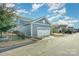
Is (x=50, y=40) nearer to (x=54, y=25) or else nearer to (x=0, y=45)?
(x=54, y=25)

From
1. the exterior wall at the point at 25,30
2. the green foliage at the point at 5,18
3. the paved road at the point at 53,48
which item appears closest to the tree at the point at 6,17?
the green foliage at the point at 5,18

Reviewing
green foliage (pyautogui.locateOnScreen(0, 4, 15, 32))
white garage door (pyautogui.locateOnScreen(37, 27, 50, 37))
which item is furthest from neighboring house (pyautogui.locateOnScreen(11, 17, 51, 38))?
green foliage (pyautogui.locateOnScreen(0, 4, 15, 32))

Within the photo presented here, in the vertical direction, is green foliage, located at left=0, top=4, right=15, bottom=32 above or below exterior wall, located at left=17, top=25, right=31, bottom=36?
above

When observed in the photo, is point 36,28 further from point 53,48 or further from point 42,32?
point 53,48

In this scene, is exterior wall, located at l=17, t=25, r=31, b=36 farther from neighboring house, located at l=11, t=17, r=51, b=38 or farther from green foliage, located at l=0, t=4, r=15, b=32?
green foliage, located at l=0, t=4, r=15, b=32

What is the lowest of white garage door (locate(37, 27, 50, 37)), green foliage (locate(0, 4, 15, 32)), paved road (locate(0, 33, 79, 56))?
paved road (locate(0, 33, 79, 56))

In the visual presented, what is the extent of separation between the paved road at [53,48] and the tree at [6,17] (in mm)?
265

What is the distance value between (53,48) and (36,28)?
28 cm

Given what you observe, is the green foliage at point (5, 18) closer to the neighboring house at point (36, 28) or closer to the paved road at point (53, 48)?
the neighboring house at point (36, 28)

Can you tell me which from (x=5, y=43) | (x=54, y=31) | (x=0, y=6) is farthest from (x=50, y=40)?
(x=0, y=6)

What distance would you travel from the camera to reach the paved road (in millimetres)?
2604

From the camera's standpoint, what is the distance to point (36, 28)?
2.69 metres

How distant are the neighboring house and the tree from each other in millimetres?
100

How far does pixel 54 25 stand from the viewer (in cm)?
267
